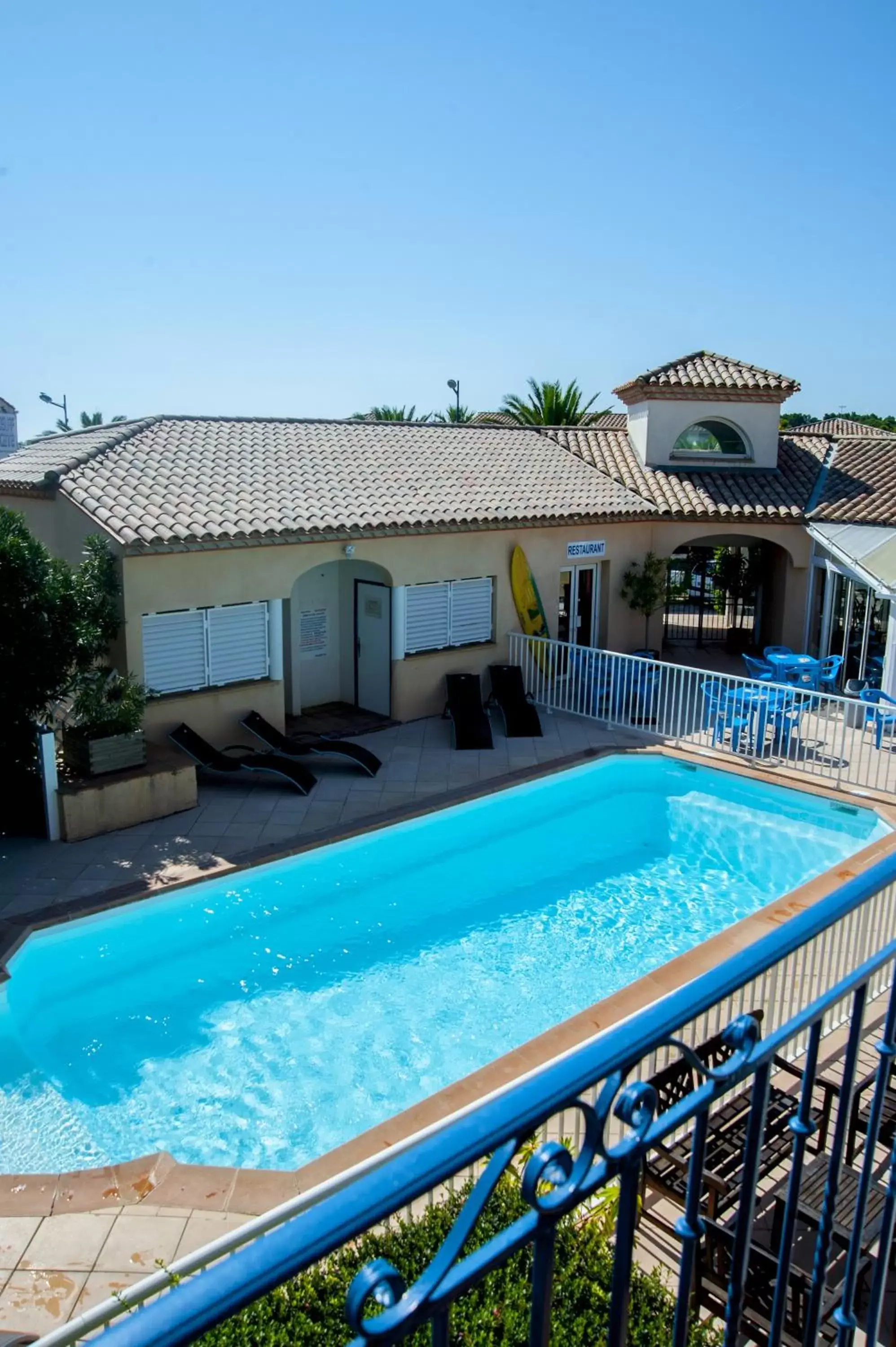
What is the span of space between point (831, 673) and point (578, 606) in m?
5.62

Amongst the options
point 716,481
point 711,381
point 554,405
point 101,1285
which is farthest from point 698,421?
point 101,1285

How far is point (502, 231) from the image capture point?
→ 942 inches

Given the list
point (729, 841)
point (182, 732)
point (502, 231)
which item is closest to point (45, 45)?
point (182, 732)

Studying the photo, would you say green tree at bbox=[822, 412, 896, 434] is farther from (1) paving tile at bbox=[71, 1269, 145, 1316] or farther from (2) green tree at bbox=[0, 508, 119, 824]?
(1) paving tile at bbox=[71, 1269, 145, 1316]

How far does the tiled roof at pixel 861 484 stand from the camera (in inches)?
856

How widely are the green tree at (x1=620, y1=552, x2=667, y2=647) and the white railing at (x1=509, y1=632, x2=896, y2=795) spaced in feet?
8.69

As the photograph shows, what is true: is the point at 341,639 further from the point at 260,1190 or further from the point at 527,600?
the point at 260,1190

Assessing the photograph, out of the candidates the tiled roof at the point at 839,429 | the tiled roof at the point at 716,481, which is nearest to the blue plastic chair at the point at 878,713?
the tiled roof at the point at 716,481

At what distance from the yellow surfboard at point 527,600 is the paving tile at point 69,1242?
49.0 ft

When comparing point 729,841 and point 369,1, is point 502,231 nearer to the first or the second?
point 369,1

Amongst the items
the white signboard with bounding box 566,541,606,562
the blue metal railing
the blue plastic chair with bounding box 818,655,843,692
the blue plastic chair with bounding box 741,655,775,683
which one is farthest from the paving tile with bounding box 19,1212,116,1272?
the blue plastic chair with bounding box 818,655,843,692

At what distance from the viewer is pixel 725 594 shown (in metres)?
27.3

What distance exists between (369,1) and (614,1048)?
16722mm

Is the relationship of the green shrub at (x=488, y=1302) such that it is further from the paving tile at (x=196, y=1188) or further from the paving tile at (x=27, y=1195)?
the paving tile at (x=27, y=1195)
